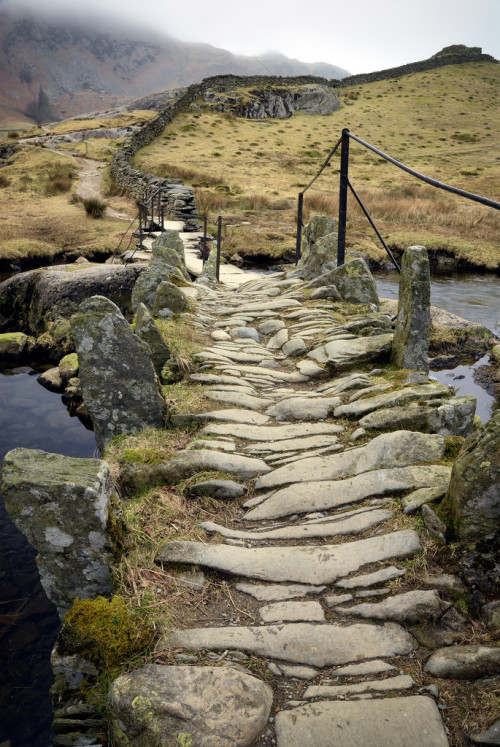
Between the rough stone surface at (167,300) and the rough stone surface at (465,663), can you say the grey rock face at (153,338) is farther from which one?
the rough stone surface at (465,663)

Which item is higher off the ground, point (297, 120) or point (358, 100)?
point (358, 100)

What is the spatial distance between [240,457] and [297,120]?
7054cm

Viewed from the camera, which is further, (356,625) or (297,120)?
(297,120)

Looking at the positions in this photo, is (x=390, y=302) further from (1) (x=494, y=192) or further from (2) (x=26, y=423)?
(1) (x=494, y=192)

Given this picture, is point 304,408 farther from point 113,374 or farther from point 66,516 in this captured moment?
point 66,516

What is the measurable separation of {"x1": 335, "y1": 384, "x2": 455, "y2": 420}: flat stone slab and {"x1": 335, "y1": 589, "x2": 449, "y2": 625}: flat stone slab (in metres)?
2.08

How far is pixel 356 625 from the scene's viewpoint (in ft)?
9.22

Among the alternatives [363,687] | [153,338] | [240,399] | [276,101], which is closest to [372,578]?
[363,687]

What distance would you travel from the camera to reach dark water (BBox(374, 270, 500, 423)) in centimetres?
1293

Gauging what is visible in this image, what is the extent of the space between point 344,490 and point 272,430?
1338 mm

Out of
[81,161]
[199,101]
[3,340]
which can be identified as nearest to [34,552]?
[3,340]

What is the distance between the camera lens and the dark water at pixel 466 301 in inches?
509

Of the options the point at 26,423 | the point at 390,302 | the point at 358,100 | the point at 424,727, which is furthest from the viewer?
the point at 358,100

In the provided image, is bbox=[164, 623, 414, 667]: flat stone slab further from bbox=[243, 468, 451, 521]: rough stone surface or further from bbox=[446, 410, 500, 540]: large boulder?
bbox=[243, 468, 451, 521]: rough stone surface
